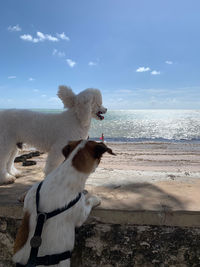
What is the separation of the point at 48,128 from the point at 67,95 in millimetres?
683

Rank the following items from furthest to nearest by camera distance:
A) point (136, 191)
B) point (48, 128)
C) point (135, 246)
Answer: point (48, 128), point (136, 191), point (135, 246)

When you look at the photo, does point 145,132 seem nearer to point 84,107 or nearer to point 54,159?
point 84,107

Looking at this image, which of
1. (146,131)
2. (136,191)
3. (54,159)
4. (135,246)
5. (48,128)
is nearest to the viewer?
(135,246)

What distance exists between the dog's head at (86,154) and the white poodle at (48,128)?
4.02ft

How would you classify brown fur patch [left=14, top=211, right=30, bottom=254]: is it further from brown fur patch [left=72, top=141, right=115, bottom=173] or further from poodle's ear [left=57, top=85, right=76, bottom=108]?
poodle's ear [left=57, top=85, right=76, bottom=108]

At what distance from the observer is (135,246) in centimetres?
220

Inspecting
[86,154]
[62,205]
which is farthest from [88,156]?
[62,205]

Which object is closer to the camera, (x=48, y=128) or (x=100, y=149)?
(x=100, y=149)

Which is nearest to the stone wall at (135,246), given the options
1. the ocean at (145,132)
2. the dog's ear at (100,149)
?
the dog's ear at (100,149)

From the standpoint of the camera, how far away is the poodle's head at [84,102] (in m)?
3.43

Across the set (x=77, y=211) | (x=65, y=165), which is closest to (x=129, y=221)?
(x=77, y=211)

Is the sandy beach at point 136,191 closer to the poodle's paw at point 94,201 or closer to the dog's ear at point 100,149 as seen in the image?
the poodle's paw at point 94,201

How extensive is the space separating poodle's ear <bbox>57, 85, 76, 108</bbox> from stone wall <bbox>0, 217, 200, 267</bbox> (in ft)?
6.80

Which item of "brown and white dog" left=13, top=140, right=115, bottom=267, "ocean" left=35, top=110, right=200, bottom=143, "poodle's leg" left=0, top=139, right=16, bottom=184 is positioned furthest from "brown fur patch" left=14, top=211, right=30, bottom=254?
"ocean" left=35, top=110, right=200, bottom=143
